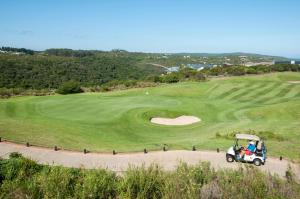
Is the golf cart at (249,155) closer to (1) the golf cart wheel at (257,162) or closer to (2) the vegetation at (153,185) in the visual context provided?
(1) the golf cart wheel at (257,162)

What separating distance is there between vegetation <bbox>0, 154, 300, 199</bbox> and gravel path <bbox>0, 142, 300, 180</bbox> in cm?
600

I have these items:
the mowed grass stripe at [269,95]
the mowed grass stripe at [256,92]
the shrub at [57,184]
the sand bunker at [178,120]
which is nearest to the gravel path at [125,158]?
the shrub at [57,184]

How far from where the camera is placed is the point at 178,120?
117 feet

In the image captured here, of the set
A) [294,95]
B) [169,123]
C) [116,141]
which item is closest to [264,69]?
[294,95]

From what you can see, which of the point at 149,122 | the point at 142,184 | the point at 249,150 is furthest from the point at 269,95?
the point at 142,184

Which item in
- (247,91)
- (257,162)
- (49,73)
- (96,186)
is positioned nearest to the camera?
(96,186)

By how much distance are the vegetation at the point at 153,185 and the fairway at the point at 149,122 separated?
9474mm

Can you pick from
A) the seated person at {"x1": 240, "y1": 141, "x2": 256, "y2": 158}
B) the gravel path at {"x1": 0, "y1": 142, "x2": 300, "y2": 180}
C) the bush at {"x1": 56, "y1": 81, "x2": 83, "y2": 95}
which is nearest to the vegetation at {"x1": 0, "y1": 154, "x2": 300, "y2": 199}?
the gravel path at {"x1": 0, "y1": 142, "x2": 300, "y2": 180}

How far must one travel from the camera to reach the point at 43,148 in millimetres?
21328

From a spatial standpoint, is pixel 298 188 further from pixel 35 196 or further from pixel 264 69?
pixel 264 69

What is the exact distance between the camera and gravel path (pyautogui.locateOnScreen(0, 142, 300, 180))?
61.0ft

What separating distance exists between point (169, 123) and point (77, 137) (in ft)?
40.0

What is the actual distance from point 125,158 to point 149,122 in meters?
13.6

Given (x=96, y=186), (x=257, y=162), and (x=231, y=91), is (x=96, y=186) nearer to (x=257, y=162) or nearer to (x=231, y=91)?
(x=257, y=162)
